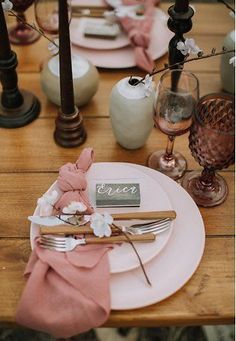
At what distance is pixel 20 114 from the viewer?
107 centimetres

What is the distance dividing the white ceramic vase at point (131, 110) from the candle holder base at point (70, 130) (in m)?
0.07

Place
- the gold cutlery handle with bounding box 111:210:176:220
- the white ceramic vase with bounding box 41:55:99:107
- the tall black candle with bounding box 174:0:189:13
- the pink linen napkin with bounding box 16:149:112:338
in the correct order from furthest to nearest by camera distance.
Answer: the white ceramic vase with bounding box 41:55:99:107, the tall black candle with bounding box 174:0:189:13, the gold cutlery handle with bounding box 111:210:176:220, the pink linen napkin with bounding box 16:149:112:338

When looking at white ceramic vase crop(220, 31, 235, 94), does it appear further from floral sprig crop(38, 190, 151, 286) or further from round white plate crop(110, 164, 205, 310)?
floral sprig crop(38, 190, 151, 286)

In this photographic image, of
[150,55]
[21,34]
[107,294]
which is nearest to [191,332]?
[107,294]

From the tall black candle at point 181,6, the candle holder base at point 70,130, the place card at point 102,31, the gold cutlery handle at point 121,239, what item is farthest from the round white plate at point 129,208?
the place card at point 102,31

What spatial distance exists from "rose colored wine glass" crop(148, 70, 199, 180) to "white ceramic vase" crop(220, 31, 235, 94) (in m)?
0.17

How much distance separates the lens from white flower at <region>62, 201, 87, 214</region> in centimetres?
81

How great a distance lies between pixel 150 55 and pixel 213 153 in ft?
1.40

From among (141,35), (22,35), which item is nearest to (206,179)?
(141,35)

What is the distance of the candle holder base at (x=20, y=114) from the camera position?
1065 millimetres

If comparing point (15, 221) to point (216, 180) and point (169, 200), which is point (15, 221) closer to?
point (169, 200)

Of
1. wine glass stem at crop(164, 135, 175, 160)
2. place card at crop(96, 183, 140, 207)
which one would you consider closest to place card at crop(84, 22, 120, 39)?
wine glass stem at crop(164, 135, 175, 160)

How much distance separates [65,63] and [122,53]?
0.33 metres

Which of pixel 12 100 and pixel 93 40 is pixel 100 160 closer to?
pixel 12 100
